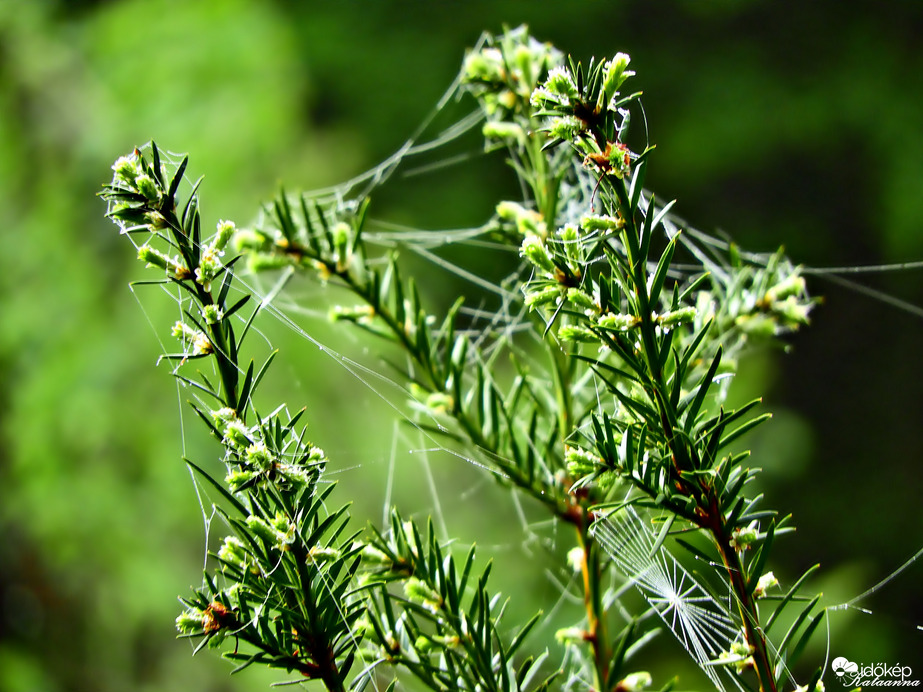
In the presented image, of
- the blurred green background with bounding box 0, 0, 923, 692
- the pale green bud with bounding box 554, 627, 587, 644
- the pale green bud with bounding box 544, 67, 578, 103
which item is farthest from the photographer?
the blurred green background with bounding box 0, 0, 923, 692

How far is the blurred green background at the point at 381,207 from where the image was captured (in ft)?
6.07

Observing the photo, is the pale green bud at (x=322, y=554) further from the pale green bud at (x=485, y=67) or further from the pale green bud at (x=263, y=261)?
the pale green bud at (x=485, y=67)

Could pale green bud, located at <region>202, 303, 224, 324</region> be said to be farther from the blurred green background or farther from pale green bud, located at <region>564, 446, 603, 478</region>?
the blurred green background

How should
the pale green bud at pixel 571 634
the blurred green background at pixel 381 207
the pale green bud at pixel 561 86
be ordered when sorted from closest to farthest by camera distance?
the pale green bud at pixel 561 86 → the pale green bud at pixel 571 634 → the blurred green background at pixel 381 207

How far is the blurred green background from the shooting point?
72.8 inches

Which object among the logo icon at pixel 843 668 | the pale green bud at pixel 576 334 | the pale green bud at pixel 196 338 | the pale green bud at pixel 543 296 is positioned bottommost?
the logo icon at pixel 843 668

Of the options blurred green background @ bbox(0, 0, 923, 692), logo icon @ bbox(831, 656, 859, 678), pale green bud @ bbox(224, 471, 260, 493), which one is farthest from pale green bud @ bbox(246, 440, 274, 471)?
blurred green background @ bbox(0, 0, 923, 692)

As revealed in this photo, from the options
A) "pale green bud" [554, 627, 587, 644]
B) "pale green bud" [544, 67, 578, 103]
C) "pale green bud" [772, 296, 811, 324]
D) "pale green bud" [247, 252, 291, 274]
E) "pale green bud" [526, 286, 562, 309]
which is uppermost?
"pale green bud" [247, 252, 291, 274]

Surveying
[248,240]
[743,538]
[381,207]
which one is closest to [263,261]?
[248,240]

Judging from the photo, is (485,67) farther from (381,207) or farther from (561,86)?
(381,207)

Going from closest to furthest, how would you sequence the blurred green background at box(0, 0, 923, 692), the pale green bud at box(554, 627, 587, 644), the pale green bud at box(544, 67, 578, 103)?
the pale green bud at box(544, 67, 578, 103)
the pale green bud at box(554, 627, 587, 644)
the blurred green background at box(0, 0, 923, 692)

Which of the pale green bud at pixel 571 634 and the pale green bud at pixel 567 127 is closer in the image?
the pale green bud at pixel 567 127

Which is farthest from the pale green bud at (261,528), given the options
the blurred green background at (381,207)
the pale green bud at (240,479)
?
the blurred green background at (381,207)

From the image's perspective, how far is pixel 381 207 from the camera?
2.31 metres
